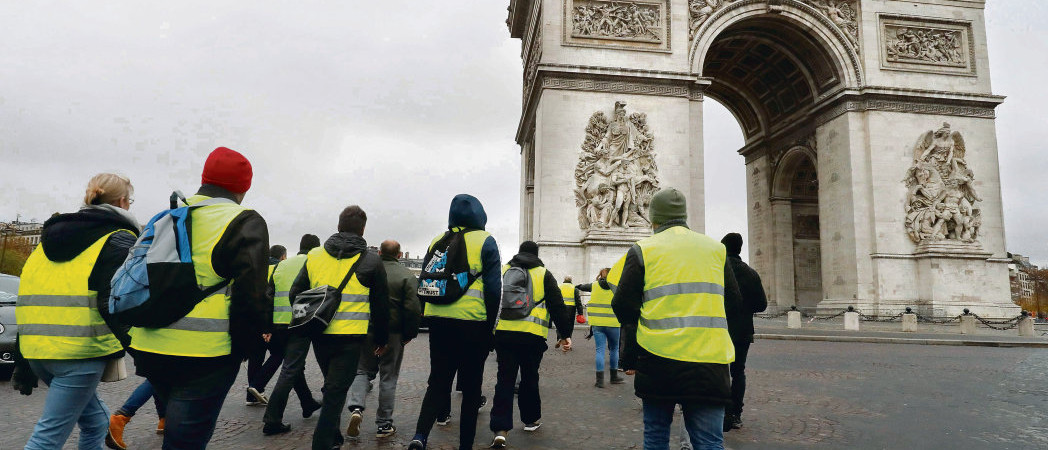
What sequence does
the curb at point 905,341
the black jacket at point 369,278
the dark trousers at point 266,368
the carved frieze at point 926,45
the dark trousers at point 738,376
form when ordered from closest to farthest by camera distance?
the black jacket at point 369,278 → the dark trousers at point 738,376 → the dark trousers at point 266,368 → the curb at point 905,341 → the carved frieze at point 926,45

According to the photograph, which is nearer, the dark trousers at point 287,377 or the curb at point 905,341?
the dark trousers at point 287,377

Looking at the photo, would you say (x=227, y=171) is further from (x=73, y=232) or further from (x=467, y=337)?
(x=467, y=337)

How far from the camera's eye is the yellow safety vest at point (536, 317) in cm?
470

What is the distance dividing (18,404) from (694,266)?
6175mm

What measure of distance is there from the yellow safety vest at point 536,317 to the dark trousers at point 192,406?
2.25 metres

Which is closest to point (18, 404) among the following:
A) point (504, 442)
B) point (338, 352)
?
point (338, 352)

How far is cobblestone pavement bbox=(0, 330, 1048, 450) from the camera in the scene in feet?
15.2

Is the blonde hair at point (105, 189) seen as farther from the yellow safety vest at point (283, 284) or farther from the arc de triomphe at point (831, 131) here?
the arc de triomphe at point (831, 131)

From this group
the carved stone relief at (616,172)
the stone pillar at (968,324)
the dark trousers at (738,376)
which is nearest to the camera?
the dark trousers at (738,376)

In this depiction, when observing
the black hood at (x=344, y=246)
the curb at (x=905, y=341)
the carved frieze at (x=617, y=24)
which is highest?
the carved frieze at (x=617, y=24)

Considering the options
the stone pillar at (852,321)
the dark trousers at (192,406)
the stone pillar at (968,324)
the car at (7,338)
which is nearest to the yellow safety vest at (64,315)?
the dark trousers at (192,406)

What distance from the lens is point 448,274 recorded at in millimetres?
4023

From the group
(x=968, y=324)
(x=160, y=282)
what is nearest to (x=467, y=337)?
(x=160, y=282)

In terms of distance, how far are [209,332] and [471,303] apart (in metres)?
1.80
